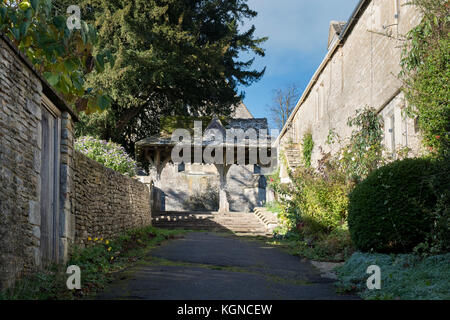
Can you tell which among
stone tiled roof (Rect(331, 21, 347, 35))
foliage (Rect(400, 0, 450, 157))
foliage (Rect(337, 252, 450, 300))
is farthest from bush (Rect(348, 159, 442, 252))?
stone tiled roof (Rect(331, 21, 347, 35))

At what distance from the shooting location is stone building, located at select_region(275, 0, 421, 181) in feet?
28.1

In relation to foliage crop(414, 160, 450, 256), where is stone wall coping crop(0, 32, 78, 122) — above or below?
above

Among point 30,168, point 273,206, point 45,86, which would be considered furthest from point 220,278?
point 273,206

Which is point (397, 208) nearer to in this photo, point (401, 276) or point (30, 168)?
point (401, 276)

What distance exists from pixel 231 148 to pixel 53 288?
601 inches

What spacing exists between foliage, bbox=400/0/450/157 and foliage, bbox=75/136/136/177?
7273mm

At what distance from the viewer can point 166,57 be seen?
17.1 metres

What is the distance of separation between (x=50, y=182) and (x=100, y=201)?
91.1 inches

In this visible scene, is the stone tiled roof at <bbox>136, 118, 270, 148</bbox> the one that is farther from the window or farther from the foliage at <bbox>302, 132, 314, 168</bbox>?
the window

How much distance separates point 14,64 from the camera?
4.46 m

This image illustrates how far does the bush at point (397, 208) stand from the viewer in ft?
19.4

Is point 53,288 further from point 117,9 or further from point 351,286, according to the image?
point 117,9
